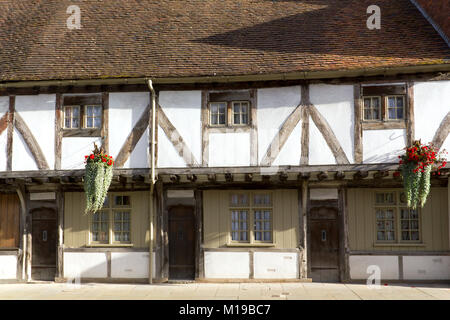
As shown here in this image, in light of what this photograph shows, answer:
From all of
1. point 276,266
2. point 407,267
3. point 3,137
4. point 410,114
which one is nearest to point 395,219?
point 407,267

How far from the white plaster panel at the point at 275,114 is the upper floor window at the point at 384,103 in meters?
1.67

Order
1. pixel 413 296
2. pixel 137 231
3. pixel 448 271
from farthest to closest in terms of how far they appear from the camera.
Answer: pixel 137 231 < pixel 448 271 < pixel 413 296

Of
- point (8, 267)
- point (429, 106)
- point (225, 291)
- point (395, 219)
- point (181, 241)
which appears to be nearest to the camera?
point (225, 291)

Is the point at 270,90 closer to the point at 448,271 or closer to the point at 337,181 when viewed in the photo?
the point at 337,181

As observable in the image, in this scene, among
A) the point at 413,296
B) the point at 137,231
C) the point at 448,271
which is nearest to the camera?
the point at 413,296

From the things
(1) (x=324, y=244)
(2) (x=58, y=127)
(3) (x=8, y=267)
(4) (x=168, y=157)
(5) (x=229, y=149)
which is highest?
(2) (x=58, y=127)

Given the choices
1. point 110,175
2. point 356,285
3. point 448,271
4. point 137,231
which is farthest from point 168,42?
point 448,271

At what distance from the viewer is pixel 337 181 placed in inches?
476

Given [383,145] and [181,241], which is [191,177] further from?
[383,145]

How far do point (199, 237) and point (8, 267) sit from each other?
511 cm

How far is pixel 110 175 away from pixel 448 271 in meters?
8.47

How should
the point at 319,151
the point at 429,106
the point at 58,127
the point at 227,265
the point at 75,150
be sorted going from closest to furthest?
the point at 429,106 < the point at 319,151 < the point at 227,265 < the point at 75,150 < the point at 58,127

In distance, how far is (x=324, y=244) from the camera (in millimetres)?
12141

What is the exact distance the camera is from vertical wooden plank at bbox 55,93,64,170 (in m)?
12.2
